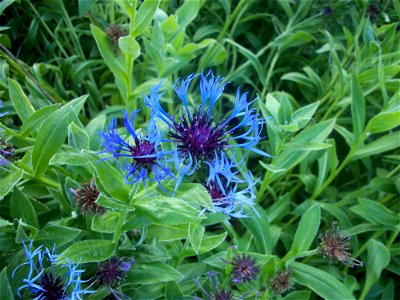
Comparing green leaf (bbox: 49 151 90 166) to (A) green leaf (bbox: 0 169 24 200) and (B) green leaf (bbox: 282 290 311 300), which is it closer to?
(A) green leaf (bbox: 0 169 24 200)

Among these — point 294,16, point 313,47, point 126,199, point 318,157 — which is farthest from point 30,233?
point 313,47

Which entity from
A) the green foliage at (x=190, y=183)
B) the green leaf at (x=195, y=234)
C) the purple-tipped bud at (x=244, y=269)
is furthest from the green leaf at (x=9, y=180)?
the purple-tipped bud at (x=244, y=269)

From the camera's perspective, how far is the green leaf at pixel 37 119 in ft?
2.15

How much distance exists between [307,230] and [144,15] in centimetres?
41

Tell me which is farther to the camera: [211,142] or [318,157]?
[318,157]

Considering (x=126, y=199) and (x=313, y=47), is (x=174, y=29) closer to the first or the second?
(x=126, y=199)

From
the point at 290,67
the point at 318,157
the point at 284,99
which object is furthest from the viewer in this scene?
the point at 290,67

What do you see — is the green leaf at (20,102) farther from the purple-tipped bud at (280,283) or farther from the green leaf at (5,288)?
the purple-tipped bud at (280,283)

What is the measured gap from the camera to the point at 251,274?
68 cm

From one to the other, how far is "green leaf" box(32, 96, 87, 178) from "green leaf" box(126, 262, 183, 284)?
0.63ft

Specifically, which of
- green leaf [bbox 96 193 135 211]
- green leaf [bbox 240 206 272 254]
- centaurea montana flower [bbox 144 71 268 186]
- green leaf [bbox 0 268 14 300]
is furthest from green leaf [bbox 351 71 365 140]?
green leaf [bbox 0 268 14 300]

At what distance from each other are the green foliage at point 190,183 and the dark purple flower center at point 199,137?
0.04 meters

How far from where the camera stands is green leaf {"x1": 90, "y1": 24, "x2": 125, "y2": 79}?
757mm

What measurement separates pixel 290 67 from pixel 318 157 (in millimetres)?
352
